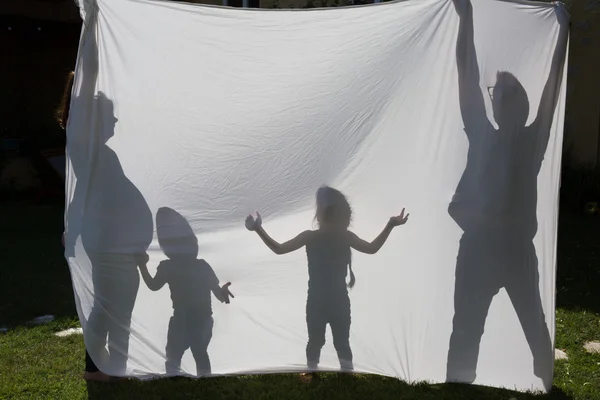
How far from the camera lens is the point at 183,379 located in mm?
3764

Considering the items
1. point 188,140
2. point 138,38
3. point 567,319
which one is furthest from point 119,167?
point 567,319

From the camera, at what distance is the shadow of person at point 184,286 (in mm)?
3494

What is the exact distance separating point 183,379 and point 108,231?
0.97 meters

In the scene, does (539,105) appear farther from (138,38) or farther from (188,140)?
(138,38)

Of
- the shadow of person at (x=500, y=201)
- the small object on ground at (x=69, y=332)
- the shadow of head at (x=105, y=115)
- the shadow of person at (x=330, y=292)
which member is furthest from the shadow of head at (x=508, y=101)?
the small object on ground at (x=69, y=332)

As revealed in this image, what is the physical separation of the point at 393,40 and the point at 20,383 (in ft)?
9.31

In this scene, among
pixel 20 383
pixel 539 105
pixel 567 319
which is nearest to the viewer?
pixel 539 105

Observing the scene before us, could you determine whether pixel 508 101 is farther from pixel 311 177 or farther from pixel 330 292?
pixel 330 292

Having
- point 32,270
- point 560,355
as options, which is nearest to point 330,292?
point 560,355

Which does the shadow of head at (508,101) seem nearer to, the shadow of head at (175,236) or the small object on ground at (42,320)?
the shadow of head at (175,236)

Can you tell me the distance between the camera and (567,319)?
15.7 ft

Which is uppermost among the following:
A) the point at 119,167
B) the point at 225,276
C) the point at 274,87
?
the point at 274,87

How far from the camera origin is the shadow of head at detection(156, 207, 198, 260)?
3.48 meters

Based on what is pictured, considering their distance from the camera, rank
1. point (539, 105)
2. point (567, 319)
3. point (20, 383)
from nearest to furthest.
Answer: point (539, 105) → point (20, 383) → point (567, 319)
